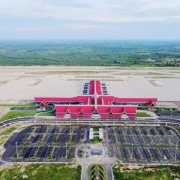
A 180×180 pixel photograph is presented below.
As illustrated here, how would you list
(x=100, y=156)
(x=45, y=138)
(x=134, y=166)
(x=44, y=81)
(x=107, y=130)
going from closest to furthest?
(x=134, y=166) < (x=100, y=156) < (x=45, y=138) < (x=107, y=130) < (x=44, y=81)

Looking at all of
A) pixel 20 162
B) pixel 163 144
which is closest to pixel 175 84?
pixel 163 144

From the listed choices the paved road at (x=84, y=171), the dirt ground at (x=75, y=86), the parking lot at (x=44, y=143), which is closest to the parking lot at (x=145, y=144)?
the paved road at (x=84, y=171)

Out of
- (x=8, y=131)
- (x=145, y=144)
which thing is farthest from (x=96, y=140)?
(x=8, y=131)

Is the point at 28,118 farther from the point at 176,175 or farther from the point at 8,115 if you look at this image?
the point at 176,175

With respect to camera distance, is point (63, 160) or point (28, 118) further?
point (28, 118)

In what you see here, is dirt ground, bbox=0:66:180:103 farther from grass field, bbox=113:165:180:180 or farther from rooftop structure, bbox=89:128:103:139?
grass field, bbox=113:165:180:180

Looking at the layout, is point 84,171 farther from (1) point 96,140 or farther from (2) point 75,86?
(2) point 75,86

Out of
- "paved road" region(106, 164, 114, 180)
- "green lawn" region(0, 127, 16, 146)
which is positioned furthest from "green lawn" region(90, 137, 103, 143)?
"green lawn" region(0, 127, 16, 146)
